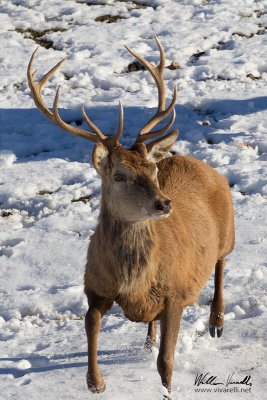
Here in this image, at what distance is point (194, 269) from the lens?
6477mm

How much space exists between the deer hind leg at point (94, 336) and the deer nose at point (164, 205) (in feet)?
2.81

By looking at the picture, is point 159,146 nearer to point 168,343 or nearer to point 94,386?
point 168,343

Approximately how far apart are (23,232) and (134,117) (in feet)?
10.1

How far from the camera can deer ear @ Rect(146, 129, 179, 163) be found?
20.8 feet

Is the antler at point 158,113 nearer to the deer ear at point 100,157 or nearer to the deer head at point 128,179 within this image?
the deer head at point 128,179

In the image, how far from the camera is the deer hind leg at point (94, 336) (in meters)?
5.86

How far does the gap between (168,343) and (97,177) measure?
469 cm

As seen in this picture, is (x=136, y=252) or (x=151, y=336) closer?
(x=136, y=252)

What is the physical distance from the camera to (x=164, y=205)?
18.3 feet

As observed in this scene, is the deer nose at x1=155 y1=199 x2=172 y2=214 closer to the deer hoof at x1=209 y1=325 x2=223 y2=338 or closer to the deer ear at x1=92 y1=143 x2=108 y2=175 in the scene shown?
the deer ear at x1=92 y1=143 x2=108 y2=175

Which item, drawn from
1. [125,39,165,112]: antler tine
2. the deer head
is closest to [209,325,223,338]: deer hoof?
the deer head

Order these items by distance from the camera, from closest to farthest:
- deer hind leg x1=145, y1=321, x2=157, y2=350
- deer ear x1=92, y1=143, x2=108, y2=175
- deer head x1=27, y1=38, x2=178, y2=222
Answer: deer head x1=27, y1=38, x2=178, y2=222, deer ear x1=92, y1=143, x2=108, y2=175, deer hind leg x1=145, y1=321, x2=157, y2=350

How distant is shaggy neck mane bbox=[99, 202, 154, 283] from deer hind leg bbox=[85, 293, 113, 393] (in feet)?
0.93

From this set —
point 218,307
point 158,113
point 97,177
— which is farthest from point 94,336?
point 97,177
